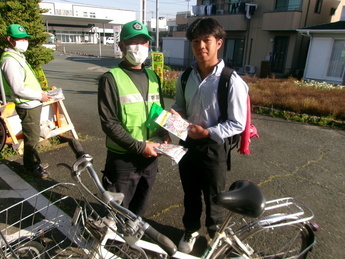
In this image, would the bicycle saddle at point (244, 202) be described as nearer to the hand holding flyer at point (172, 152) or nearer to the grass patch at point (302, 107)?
the hand holding flyer at point (172, 152)

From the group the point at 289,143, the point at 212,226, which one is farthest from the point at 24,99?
the point at 289,143

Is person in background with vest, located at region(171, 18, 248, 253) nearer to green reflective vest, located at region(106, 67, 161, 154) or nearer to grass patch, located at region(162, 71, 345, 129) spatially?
green reflective vest, located at region(106, 67, 161, 154)

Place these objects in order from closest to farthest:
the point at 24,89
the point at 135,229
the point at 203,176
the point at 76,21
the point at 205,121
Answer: the point at 135,229 < the point at 205,121 < the point at 203,176 < the point at 24,89 < the point at 76,21

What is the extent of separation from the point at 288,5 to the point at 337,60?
5254mm

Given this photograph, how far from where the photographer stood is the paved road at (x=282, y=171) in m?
2.94

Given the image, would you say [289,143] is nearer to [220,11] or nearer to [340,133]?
[340,133]

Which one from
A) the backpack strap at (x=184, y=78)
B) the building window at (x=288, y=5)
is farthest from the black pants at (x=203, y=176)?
the building window at (x=288, y=5)

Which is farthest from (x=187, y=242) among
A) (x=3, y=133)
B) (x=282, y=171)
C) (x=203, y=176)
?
(x=3, y=133)

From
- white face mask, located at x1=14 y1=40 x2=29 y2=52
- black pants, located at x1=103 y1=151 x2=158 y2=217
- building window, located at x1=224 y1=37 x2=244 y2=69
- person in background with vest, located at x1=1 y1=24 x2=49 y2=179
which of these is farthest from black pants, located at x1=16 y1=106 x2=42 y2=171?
building window, located at x1=224 y1=37 x2=244 y2=69

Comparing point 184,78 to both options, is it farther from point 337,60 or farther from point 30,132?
point 337,60

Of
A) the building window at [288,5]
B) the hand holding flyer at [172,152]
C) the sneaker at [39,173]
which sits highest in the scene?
the building window at [288,5]

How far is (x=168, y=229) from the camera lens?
9.27ft

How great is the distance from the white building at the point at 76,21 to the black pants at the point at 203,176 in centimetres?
5937

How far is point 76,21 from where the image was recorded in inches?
2530
